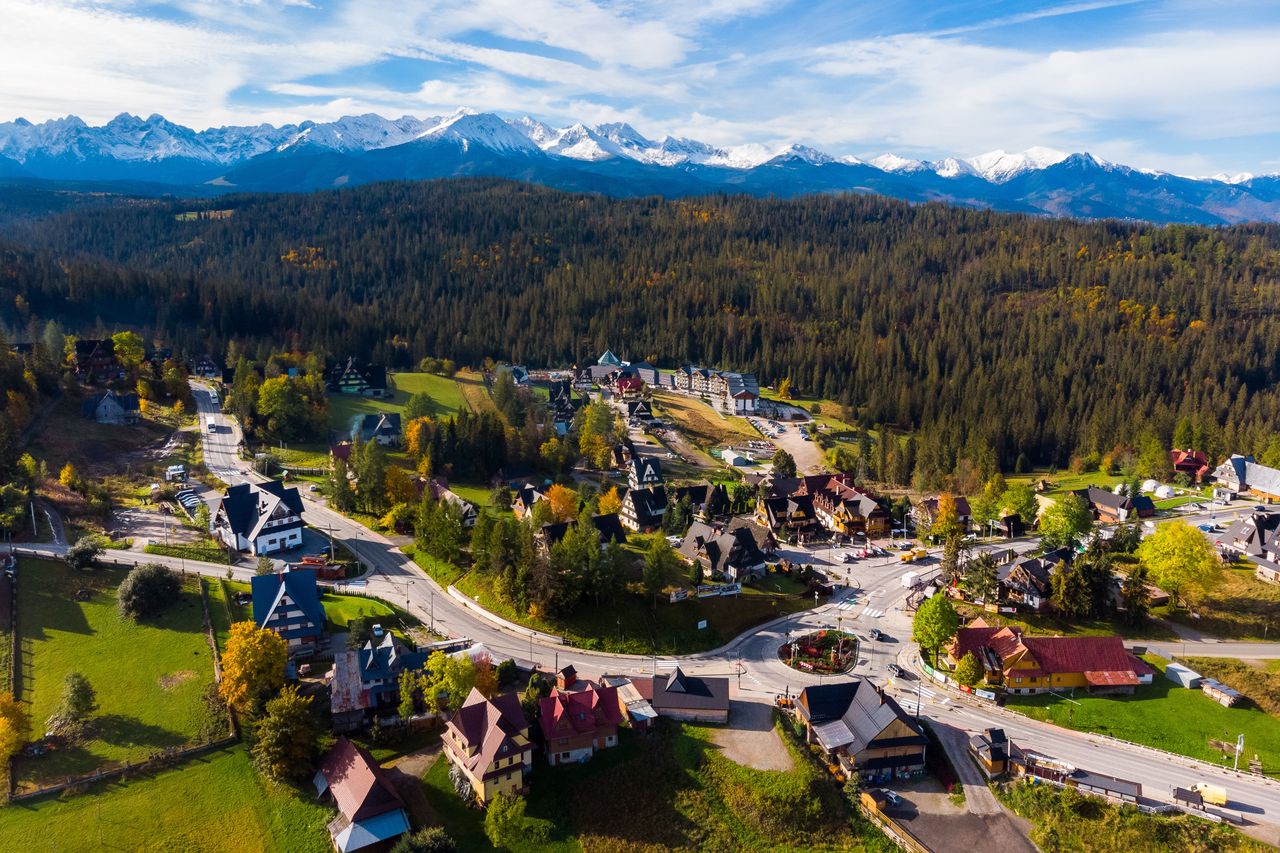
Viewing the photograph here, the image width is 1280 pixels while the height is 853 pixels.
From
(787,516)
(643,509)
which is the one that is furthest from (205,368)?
(787,516)

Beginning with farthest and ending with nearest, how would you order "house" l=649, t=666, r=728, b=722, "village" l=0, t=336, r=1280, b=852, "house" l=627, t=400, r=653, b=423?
"house" l=627, t=400, r=653, b=423 < "house" l=649, t=666, r=728, b=722 < "village" l=0, t=336, r=1280, b=852

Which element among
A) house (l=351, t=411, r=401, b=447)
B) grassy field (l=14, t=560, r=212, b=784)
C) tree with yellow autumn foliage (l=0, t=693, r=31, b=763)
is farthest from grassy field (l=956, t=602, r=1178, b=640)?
house (l=351, t=411, r=401, b=447)

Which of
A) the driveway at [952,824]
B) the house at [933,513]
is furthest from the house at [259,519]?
the house at [933,513]

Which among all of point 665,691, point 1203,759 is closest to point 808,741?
point 665,691

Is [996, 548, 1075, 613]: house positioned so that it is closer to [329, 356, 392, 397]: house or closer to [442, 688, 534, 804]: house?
[442, 688, 534, 804]: house

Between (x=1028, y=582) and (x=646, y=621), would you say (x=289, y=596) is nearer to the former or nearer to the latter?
(x=646, y=621)
